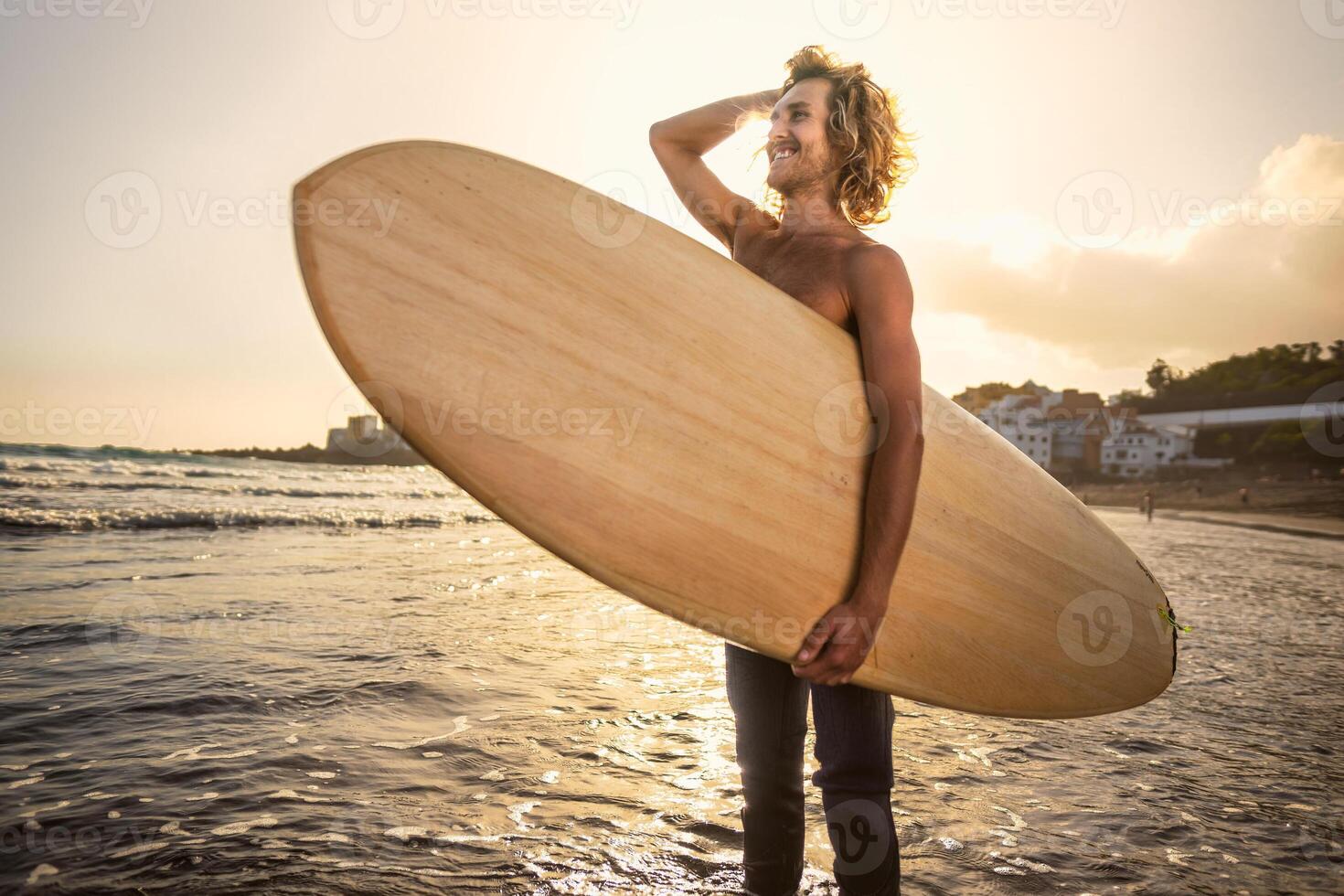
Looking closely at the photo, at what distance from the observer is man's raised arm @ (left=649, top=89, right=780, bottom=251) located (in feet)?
6.30

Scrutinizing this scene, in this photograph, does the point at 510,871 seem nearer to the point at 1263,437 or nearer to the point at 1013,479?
the point at 1013,479

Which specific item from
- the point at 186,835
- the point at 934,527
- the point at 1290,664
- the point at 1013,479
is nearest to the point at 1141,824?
the point at 1013,479

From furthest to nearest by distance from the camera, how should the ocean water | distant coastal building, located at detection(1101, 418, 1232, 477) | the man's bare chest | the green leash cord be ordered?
distant coastal building, located at detection(1101, 418, 1232, 477) < the green leash cord < the ocean water < the man's bare chest

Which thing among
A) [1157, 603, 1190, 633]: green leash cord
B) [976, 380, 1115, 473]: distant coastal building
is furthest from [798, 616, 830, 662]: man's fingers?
[976, 380, 1115, 473]: distant coastal building

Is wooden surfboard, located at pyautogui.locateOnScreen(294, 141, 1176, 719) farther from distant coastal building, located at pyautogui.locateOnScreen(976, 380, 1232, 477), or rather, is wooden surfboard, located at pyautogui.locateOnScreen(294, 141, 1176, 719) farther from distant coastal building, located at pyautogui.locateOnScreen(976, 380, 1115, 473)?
distant coastal building, located at pyautogui.locateOnScreen(976, 380, 1115, 473)

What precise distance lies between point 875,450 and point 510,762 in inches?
74.2

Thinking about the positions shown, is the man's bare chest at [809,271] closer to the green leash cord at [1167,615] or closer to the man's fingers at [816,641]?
the man's fingers at [816,641]

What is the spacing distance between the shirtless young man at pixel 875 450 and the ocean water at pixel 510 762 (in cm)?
46

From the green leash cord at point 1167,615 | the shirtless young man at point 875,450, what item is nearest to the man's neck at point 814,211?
the shirtless young man at point 875,450

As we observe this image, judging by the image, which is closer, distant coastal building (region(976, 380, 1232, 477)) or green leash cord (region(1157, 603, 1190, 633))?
green leash cord (region(1157, 603, 1190, 633))

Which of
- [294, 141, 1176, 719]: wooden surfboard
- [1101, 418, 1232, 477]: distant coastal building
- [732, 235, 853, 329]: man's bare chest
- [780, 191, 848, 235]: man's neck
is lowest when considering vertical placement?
[294, 141, 1176, 719]: wooden surfboard

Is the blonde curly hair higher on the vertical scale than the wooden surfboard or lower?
higher

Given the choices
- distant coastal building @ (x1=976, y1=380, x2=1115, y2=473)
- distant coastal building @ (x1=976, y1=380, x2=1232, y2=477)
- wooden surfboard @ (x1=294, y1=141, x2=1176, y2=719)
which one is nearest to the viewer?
wooden surfboard @ (x1=294, y1=141, x2=1176, y2=719)

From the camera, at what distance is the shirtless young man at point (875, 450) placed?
1.38 m
